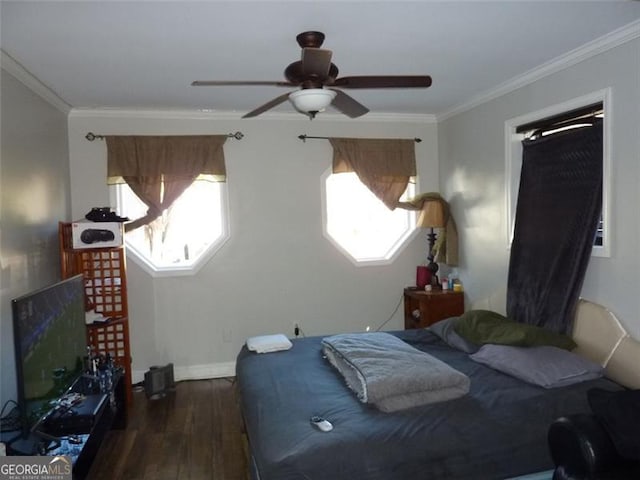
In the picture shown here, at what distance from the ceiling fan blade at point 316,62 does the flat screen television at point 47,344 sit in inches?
66.3

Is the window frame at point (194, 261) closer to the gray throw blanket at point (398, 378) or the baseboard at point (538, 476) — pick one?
the gray throw blanket at point (398, 378)

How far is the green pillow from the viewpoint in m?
2.88

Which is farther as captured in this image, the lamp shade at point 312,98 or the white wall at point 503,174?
the white wall at point 503,174

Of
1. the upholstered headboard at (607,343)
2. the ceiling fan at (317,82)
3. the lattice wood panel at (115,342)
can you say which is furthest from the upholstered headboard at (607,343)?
the lattice wood panel at (115,342)

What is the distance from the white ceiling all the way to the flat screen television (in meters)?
1.37

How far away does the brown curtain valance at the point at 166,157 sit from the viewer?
13.4ft

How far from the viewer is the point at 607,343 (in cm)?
277

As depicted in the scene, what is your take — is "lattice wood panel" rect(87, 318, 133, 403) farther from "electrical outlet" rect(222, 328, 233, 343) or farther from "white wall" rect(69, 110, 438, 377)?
"electrical outlet" rect(222, 328, 233, 343)

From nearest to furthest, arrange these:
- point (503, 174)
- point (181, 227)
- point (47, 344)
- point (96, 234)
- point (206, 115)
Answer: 1. point (47, 344)
2. point (96, 234)
3. point (503, 174)
4. point (206, 115)
5. point (181, 227)

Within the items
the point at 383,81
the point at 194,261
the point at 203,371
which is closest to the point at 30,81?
the point at 194,261

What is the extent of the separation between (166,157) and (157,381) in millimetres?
1939

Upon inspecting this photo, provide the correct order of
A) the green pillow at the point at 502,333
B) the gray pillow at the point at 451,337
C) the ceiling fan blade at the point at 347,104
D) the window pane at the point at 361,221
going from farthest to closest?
the window pane at the point at 361,221 < the gray pillow at the point at 451,337 < the green pillow at the point at 502,333 < the ceiling fan blade at the point at 347,104

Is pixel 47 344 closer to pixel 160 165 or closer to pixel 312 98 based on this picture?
pixel 312 98

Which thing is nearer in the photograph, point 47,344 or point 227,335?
point 47,344
